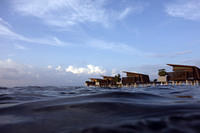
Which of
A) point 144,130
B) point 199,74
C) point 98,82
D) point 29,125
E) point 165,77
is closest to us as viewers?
point 144,130

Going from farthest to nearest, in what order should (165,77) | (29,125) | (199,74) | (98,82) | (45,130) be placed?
(98,82)
(165,77)
(199,74)
(29,125)
(45,130)

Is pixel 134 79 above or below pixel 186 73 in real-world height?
below

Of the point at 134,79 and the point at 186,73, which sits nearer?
the point at 186,73

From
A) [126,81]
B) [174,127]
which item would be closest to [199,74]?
[126,81]

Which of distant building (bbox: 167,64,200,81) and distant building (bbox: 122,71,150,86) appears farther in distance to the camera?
distant building (bbox: 122,71,150,86)

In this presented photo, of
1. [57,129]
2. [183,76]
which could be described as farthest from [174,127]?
[183,76]

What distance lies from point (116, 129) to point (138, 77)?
20.8m

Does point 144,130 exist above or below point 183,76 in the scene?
below

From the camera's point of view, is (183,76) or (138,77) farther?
(138,77)

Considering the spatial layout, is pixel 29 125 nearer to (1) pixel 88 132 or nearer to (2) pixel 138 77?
(1) pixel 88 132

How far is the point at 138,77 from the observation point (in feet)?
69.5

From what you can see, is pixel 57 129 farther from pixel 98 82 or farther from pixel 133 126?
pixel 98 82

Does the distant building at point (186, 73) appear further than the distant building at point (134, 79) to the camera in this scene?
No

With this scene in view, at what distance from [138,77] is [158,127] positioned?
20699mm
